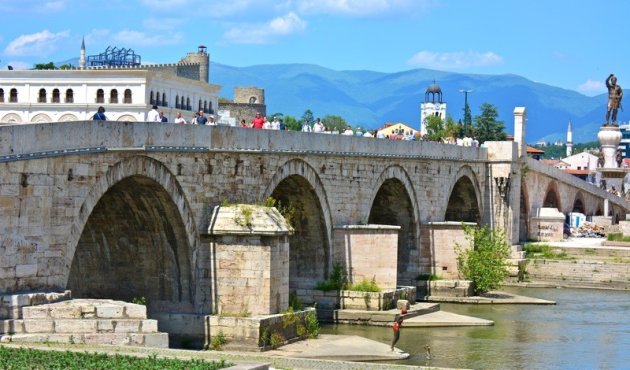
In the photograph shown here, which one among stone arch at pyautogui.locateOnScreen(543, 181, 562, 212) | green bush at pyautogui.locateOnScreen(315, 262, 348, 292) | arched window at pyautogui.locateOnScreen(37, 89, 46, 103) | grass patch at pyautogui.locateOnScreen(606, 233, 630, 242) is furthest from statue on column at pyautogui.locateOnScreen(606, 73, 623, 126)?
green bush at pyautogui.locateOnScreen(315, 262, 348, 292)

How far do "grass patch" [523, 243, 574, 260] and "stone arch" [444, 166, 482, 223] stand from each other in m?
3.36

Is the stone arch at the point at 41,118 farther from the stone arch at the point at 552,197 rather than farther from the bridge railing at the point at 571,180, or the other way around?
the stone arch at the point at 552,197

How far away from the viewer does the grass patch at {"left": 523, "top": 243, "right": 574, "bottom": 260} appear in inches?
1784

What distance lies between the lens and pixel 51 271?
19719mm

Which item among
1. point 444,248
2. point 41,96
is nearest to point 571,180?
point 444,248

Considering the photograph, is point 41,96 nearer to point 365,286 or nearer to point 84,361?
point 365,286

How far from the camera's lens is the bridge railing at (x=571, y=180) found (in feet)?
167

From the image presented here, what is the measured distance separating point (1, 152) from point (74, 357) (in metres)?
3.77

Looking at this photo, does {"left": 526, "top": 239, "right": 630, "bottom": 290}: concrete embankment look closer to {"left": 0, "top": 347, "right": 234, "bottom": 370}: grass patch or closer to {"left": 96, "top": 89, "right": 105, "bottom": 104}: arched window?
{"left": 96, "top": 89, "right": 105, "bottom": 104}: arched window

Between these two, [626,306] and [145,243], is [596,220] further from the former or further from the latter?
[145,243]

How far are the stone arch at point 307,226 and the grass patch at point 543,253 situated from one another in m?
16.6

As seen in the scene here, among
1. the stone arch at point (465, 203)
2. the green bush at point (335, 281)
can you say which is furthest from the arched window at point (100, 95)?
the green bush at point (335, 281)

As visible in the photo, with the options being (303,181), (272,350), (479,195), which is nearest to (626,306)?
(479,195)

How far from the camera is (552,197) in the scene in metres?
56.8
